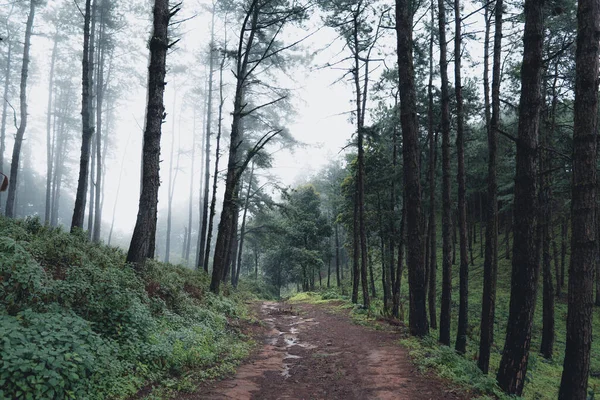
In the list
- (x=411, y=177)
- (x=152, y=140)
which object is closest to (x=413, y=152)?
(x=411, y=177)

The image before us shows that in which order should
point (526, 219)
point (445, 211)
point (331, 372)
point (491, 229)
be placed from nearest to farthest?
point (526, 219)
point (331, 372)
point (491, 229)
point (445, 211)

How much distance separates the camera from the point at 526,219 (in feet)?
19.4

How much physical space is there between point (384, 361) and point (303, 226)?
2517 cm

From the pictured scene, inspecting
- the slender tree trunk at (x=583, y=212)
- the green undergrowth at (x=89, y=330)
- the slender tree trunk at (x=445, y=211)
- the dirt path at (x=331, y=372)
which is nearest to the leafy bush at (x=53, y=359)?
the green undergrowth at (x=89, y=330)

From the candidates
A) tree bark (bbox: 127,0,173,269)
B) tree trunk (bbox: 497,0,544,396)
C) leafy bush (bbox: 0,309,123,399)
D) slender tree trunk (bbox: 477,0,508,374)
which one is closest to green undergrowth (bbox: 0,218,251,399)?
leafy bush (bbox: 0,309,123,399)

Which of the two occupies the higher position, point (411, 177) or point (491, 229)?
point (411, 177)

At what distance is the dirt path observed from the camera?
5.57 metres

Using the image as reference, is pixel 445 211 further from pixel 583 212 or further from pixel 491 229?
pixel 583 212

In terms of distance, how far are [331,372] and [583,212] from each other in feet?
17.2

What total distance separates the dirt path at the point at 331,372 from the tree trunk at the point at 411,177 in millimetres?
993

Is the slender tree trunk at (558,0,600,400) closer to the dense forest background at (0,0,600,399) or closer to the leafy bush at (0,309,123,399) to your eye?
the dense forest background at (0,0,600,399)

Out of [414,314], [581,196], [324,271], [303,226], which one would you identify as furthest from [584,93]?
[324,271]

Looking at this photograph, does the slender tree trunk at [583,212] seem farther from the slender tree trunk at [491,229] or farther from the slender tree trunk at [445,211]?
the slender tree trunk at [445,211]

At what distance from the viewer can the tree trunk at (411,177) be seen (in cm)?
934
